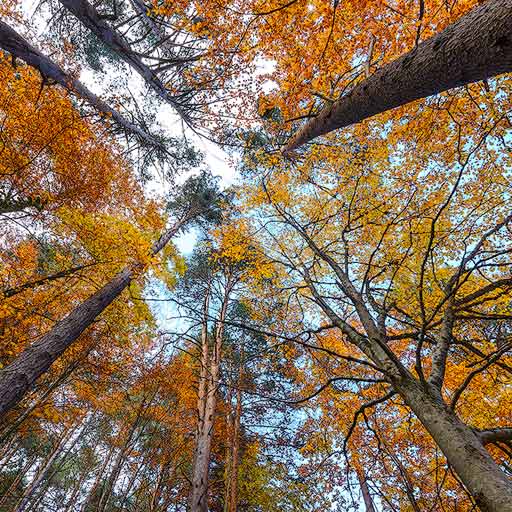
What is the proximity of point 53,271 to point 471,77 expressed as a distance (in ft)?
36.9

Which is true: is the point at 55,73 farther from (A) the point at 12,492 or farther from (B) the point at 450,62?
(A) the point at 12,492

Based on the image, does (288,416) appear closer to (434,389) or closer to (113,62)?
(434,389)

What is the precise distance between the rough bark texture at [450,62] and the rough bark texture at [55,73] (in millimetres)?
5914

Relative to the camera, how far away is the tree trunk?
0.77 meters

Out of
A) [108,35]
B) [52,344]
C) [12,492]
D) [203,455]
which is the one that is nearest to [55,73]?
[108,35]

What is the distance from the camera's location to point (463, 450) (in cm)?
92

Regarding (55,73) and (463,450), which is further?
(55,73)

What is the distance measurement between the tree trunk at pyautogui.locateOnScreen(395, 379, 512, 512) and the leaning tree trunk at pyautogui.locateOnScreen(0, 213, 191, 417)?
5.35 meters

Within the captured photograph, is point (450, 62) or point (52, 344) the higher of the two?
point (52, 344)

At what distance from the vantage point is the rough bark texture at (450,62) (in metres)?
1.25

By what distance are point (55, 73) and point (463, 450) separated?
30.3 ft

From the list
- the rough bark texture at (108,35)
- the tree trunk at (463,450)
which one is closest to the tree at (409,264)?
the tree trunk at (463,450)

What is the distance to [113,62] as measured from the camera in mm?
8219

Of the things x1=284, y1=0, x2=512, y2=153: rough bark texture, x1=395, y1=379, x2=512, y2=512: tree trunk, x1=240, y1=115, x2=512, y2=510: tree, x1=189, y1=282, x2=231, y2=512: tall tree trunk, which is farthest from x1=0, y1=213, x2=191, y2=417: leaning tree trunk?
x1=284, y1=0, x2=512, y2=153: rough bark texture
